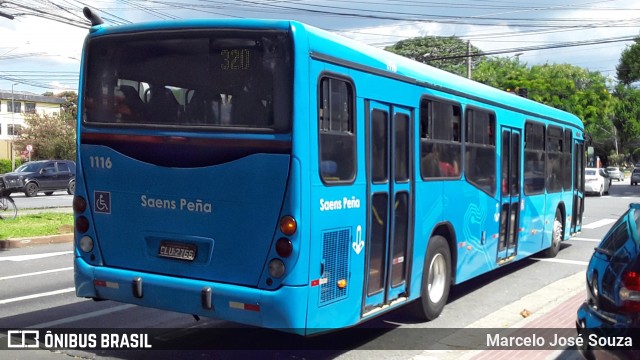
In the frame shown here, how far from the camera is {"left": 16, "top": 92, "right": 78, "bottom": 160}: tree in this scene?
2371 inches

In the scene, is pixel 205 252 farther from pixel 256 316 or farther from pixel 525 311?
pixel 525 311

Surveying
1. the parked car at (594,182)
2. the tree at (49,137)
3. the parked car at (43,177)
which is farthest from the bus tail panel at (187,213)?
the tree at (49,137)

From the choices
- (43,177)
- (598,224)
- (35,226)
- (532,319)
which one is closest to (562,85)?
(598,224)

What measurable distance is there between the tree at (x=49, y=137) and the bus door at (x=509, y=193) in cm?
5489

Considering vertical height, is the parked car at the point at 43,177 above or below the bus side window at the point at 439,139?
below

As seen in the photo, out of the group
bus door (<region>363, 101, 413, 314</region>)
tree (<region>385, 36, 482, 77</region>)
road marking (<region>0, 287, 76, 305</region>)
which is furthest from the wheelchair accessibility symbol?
tree (<region>385, 36, 482, 77</region>)

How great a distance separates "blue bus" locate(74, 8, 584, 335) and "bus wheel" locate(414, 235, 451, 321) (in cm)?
29

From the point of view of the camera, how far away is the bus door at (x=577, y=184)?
15.2 metres

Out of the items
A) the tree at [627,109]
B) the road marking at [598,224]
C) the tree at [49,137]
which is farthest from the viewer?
the tree at [627,109]

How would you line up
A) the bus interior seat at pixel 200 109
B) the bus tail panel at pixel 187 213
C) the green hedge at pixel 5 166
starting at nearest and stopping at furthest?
the bus tail panel at pixel 187 213 → the bus interior seat at pixel 200 109 → the green hedge at pixel 5 166

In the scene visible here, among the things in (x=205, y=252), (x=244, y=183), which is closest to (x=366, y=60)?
(x=244, y=183)

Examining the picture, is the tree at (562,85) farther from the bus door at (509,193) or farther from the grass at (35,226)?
the bus door at (509,193)

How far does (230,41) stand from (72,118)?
63.8 metres

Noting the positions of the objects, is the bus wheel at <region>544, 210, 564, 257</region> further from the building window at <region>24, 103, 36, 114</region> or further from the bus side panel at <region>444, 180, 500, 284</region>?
the building window at <region>24, 103, 36, 114</region>
